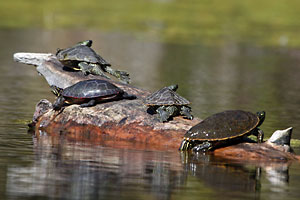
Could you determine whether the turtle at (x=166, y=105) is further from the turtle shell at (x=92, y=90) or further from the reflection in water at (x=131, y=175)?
the reflection in water at (x=131, y=175)

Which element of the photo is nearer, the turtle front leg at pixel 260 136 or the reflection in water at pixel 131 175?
the reflection in water at pixel 131 175

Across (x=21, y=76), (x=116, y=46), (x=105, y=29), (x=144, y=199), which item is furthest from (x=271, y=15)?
(x=144, y=199)

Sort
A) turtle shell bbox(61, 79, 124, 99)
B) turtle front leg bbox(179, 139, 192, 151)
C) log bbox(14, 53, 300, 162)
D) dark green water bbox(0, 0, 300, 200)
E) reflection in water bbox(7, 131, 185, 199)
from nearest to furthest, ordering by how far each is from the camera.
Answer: reflection in water bbox(7, 131, 185, 199), dark green water bbox(0, 0, 300, 200), log bbox(14, 53, 300, 162), turtle front leg bbox(179, 139, 192, 151), turtle shell bbox(61, 79, 124, 99)

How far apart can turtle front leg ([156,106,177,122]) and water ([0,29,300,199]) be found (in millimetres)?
782

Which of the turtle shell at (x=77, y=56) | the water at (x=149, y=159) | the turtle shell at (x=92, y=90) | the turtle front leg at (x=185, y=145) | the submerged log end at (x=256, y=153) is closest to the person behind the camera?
the water at (x=149, y=159)

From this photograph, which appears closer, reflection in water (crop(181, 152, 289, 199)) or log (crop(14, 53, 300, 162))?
reflection in water (crop(181, 152, 289, 199))

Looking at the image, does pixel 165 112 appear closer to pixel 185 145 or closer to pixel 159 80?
pixel 185 145

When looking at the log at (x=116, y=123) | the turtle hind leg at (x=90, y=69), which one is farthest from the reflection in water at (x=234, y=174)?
the turtle hind leg at (x=90, y=69)

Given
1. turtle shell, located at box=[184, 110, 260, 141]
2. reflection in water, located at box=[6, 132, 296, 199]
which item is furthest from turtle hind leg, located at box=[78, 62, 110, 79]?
turtle shell, located at box=[184, 110, 260, 141]

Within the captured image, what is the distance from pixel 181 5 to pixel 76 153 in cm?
6733

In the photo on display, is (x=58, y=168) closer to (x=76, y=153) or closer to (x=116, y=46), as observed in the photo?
(x=76, y=153)

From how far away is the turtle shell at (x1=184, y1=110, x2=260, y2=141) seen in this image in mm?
12016

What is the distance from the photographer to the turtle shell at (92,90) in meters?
13.4

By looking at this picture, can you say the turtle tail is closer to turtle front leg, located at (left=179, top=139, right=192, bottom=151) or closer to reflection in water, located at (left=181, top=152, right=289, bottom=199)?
turtle front leg, located at (left=179, top=139, right=192, bottom=151)
